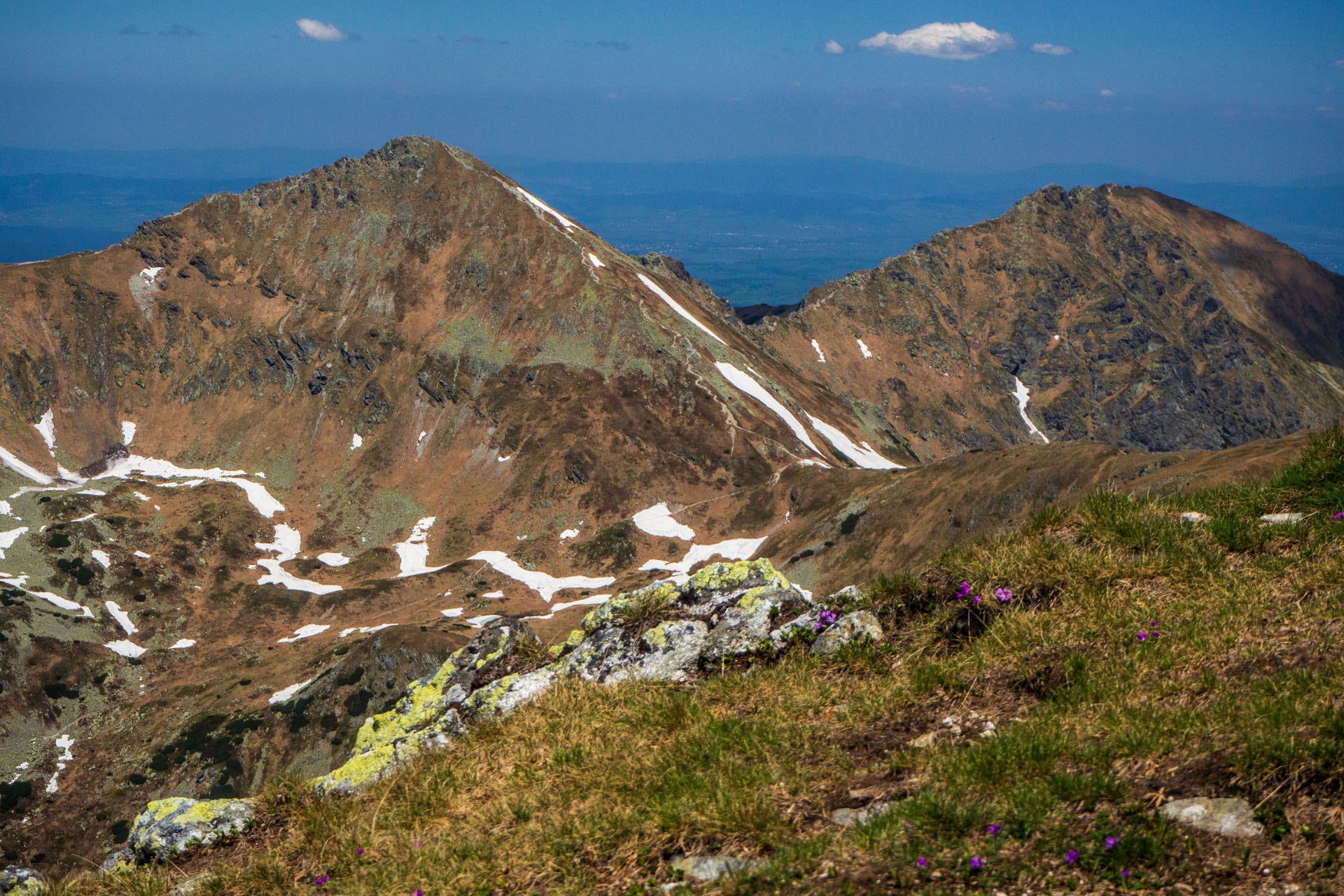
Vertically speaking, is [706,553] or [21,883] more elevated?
[21,883]

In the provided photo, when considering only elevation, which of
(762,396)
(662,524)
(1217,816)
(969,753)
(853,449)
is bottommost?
(662,524)

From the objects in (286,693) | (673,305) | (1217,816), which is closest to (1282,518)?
(1217,816)

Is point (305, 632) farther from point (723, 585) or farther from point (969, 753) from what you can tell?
point (969, 753)

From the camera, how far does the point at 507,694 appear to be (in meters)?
10.9

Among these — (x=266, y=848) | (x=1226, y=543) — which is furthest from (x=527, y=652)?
(x=1226, y=543)

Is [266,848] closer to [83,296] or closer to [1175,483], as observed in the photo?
[1175,483]

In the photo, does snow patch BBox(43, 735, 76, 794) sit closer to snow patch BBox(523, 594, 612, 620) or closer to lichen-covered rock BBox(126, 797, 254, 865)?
snow patch BBox(523, 594, 612, 620)

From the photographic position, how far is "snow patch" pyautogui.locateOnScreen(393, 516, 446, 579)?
14062 centimetres

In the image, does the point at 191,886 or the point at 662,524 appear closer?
the point at 191,886

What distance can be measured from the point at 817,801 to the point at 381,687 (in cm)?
9223

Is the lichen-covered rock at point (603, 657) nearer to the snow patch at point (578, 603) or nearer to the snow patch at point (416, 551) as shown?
the snow patch at point (578, 603)

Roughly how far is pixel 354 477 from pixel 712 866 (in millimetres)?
168935

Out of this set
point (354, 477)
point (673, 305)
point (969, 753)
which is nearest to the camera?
point (969, 753)

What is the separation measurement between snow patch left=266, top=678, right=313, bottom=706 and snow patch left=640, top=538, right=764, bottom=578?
51.2m
